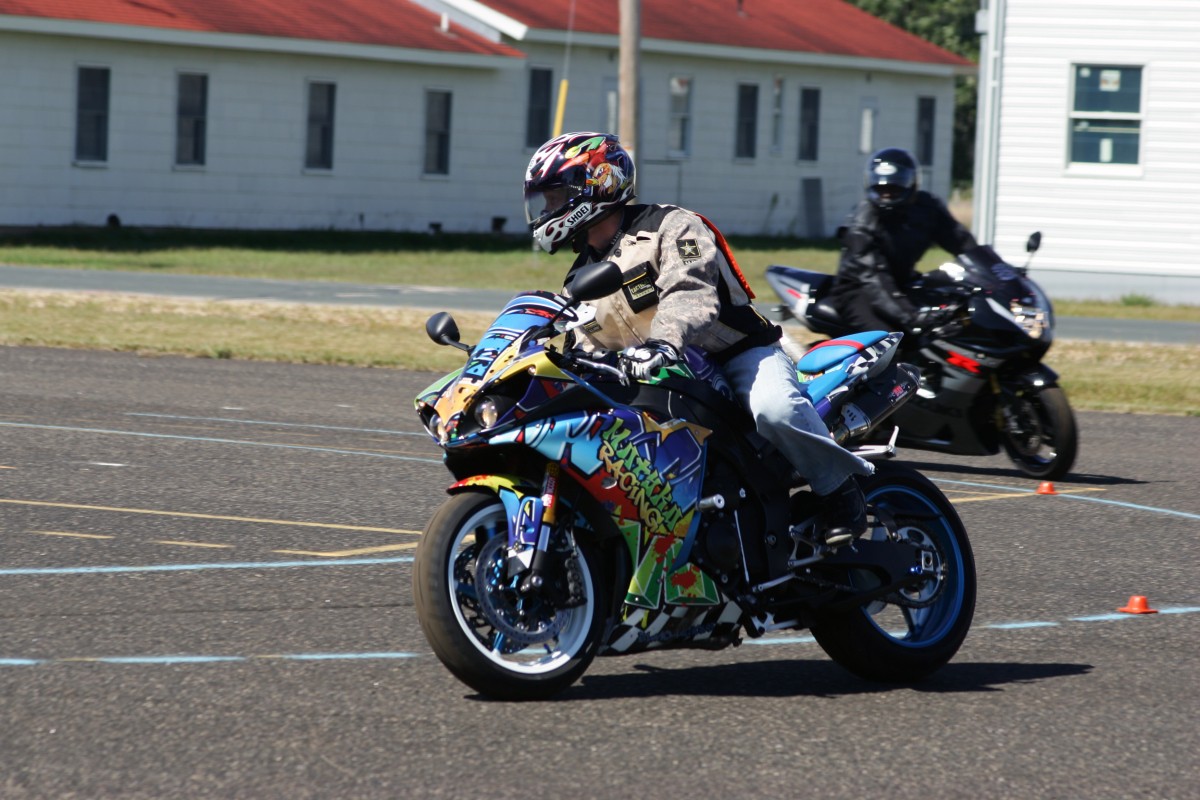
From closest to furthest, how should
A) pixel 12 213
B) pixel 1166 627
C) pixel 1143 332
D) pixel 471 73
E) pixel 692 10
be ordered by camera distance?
pixel 1166 627, pixel 1143 332, pixel 12 213, pixel 471 73, pixel 692 10

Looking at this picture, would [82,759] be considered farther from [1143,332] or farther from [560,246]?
[1143,332]

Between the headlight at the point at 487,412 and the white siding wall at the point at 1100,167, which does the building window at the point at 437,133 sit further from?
the headlight at the point at 487,412

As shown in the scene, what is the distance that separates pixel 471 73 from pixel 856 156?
12854 mm

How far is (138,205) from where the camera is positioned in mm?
37344

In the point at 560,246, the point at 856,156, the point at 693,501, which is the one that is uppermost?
the point at 856,156

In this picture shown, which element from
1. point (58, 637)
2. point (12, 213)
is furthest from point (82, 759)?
point (12, 213)

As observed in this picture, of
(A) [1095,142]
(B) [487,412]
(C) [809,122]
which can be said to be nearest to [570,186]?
(B) [487,412]

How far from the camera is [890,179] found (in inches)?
476

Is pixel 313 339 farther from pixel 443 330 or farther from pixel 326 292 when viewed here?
pixel 443 330

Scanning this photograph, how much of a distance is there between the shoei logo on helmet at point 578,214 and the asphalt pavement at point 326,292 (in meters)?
16.6

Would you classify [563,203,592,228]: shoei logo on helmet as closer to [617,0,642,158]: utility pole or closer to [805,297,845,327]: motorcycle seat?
[805,297,845,327]: motorcycle seat

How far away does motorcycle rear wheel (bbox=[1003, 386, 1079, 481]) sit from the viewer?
467 inches

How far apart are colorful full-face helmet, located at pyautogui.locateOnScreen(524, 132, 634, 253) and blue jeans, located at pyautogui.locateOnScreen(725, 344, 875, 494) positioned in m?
0.71

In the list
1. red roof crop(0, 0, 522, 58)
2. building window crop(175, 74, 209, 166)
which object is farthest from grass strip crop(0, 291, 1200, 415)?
building window crop(175, 74, 209, 166)
